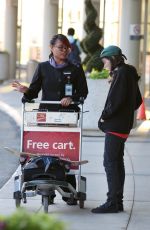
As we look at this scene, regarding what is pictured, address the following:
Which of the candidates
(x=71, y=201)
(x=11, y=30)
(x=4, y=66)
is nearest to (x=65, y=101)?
(x=71, y=201)

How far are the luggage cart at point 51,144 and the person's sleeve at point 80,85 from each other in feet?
0.54

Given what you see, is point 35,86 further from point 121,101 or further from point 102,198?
point 102,198

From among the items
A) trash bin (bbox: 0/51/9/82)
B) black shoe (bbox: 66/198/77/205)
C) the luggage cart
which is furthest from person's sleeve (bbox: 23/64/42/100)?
trash bin (bbox: 0/51/9/82)

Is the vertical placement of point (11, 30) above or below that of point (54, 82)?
above

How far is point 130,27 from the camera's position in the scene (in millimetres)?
16781

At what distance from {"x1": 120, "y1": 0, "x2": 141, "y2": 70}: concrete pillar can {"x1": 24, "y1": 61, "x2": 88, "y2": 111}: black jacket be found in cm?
979

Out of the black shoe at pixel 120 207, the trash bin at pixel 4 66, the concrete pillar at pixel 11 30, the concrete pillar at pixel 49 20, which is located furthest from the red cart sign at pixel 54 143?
the concrete pillar at pixel 11 30

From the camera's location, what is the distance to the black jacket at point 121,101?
6711 mm

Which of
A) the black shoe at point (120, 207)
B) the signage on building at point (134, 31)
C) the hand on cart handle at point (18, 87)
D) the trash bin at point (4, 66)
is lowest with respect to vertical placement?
the black shoe at point (120, 207)

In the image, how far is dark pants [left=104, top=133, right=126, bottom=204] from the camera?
22.4 feet

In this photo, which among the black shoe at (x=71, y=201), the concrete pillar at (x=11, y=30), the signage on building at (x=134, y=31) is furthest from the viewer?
the concrete pillar at (x=11, y=30)

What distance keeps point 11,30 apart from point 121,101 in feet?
80.5

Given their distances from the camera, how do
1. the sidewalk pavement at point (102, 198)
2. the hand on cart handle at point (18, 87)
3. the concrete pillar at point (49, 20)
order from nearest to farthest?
the sidewalk pavement at point (102, 198) → the hand on cart handle at point (18, 87) → the concrete pillar at point (49, 20)

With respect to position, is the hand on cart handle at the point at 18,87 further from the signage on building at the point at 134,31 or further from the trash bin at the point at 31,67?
the trash bin at the point at 31,67
